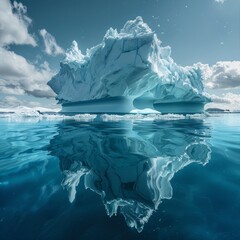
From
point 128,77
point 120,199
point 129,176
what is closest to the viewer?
point 120,199

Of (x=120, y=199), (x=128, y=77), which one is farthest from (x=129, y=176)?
(x=128, y=77)

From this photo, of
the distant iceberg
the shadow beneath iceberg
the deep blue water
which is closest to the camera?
the deep blue water

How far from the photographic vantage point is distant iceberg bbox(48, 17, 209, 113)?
17.7 meters

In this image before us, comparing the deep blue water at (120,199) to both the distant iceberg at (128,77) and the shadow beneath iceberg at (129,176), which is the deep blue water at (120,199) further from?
the distant iceberg at (128,77)

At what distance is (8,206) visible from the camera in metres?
1.63

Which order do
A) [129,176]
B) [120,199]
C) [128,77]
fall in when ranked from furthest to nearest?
[128,77], [129,176], [120,199]

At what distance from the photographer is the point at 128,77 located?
1853cm

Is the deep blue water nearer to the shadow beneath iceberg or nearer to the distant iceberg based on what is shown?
the shadow beneath iceberg

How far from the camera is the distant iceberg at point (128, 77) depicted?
17.7m

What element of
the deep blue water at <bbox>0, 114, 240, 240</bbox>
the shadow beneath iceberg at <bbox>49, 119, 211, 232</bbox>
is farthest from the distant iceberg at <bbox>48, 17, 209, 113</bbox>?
the deep blue water at <bbox>0, 114, 240, 240</bbox>

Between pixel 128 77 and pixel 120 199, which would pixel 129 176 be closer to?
pixel 120 199

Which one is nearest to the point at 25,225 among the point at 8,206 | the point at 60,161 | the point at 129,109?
the point at 8,206

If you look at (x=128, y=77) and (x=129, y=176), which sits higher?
(x=128, y=77)

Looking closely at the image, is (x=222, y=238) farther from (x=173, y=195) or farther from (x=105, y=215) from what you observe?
(x=105, y=215)
